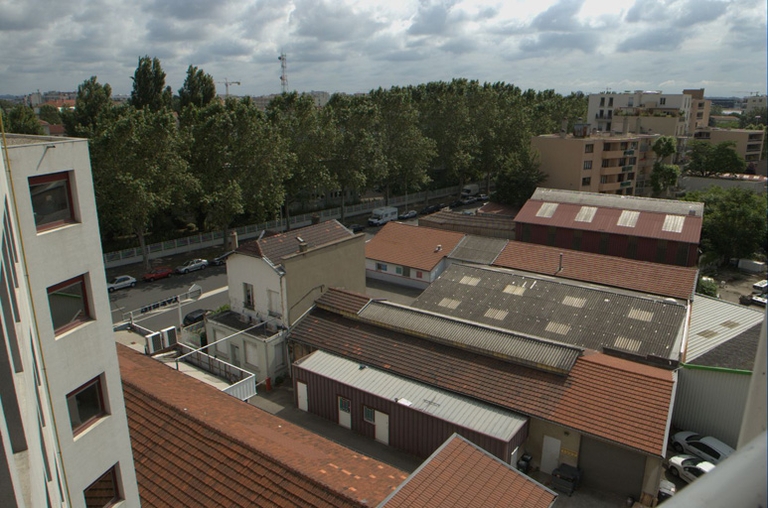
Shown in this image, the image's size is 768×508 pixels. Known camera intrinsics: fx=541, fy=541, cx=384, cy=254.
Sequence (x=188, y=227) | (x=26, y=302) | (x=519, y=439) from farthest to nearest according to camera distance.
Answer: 1. (x=188, y=227)
2. (x=519, y=439)
3. (x=26, y=302)

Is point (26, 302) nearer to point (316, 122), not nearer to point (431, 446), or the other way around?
point (431, 446)

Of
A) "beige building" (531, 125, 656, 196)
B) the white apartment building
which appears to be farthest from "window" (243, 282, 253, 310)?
"beige building" (531, 125, 656, 196)

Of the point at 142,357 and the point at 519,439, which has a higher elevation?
the point at 142,357

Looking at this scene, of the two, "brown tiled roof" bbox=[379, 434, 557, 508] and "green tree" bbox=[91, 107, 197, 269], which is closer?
"brown tiled roof" bbox=[379, 434, 557, 508]

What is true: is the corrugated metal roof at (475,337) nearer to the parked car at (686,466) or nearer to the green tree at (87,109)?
the parked car at (686,466)

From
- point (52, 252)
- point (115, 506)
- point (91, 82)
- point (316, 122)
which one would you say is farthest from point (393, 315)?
point (91, 82)

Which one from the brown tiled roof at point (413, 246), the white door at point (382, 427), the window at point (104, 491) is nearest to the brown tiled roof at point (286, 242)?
the white door at point (382, 427)

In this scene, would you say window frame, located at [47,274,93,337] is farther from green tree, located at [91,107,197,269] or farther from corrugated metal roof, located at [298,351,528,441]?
green tree, located at [91,107,197,269]
